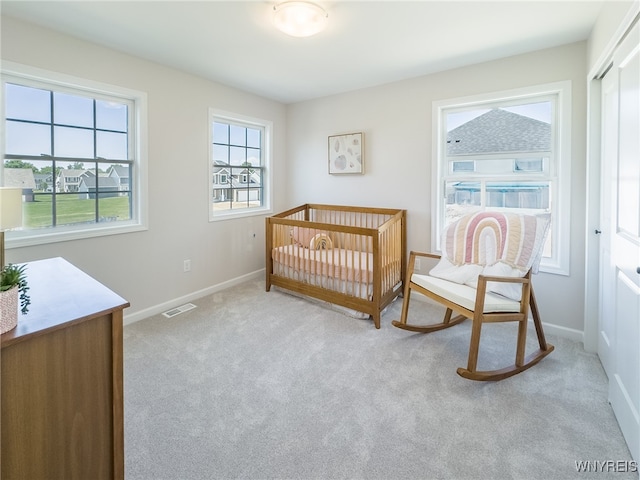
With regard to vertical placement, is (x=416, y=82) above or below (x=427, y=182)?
above

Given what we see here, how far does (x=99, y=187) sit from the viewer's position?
110 inches

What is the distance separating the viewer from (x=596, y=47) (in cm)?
222

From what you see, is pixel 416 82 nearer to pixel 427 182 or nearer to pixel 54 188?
pixel 427 182

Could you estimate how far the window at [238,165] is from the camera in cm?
374

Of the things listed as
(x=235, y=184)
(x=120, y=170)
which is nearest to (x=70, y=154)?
(x=120, y=170)

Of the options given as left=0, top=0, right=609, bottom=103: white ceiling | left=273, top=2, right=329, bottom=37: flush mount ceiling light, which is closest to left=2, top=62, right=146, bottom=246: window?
left=0, top=0, right=609, bottom=103: white ceiling

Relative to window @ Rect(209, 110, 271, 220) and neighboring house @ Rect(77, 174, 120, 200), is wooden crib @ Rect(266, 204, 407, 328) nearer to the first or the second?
window @ Rect(209, 110, 271, 220)

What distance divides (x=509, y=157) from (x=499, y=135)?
0.76 ft

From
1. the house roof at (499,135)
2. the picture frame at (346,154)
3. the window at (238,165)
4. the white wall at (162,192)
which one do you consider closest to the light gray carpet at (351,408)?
the white wall at (162,192)

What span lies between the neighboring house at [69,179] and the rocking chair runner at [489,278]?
108 inches

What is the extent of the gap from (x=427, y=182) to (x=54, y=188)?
3234mm

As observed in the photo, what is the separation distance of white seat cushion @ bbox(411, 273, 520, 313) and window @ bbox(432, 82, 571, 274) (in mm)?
937

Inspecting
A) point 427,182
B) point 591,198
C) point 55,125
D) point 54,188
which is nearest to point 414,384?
point 591,198

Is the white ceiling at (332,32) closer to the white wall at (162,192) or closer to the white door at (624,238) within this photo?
the white wall at (162,192)
